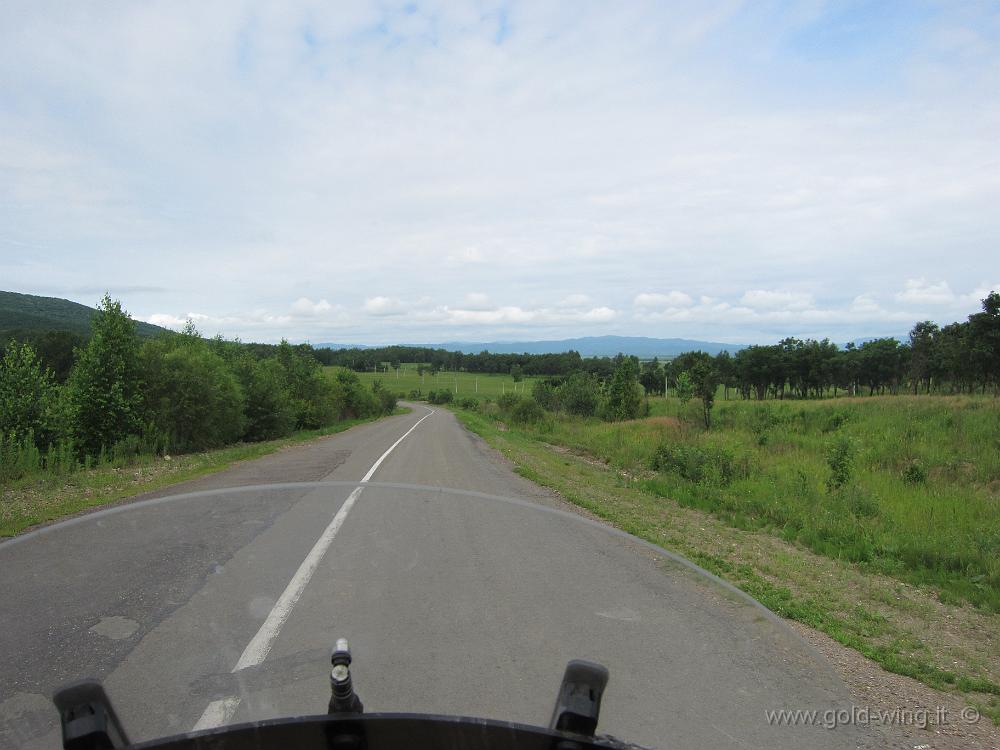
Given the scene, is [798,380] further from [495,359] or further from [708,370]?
[495,359]

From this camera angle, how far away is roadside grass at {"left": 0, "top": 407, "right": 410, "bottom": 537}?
28.7 ft

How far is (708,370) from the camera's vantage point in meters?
31.4

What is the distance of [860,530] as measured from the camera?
9438mm

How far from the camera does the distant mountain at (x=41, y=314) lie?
305 ft

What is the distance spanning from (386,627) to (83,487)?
32.0ft

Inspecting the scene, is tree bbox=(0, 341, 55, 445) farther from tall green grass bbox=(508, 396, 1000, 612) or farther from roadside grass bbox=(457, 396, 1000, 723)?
tall green grass bbox=(508, 396, 1000, 612)

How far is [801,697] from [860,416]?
85.8 feet

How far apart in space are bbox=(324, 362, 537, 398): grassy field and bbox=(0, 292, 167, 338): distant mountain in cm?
5189

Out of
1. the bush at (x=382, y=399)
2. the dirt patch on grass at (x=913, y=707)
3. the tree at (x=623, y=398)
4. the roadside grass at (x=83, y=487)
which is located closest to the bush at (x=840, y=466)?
the dirt patch on grass at (x=913, y=707)

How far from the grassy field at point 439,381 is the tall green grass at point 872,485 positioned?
104 meters

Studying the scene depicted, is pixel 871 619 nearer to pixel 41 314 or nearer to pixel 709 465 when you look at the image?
pixel 709 465

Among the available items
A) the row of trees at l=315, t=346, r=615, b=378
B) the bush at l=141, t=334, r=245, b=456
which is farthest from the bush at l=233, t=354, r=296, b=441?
the row of trees at l=315, t=346, r=615, b=378

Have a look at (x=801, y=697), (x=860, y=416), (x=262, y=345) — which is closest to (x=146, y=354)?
(x=801, y=697)

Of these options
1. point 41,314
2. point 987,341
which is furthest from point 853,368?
point 41,314
